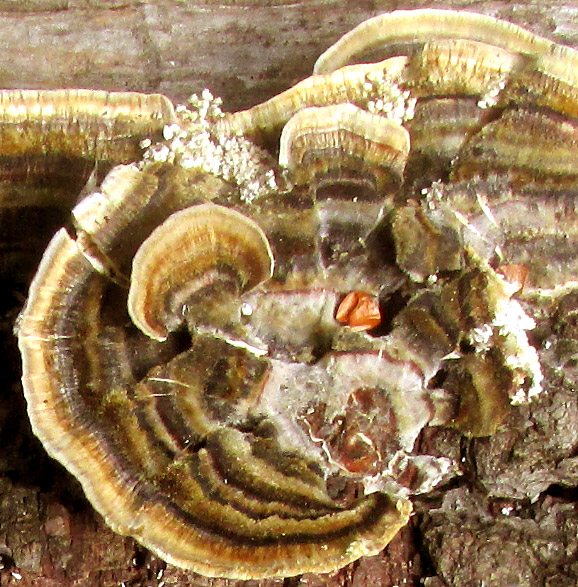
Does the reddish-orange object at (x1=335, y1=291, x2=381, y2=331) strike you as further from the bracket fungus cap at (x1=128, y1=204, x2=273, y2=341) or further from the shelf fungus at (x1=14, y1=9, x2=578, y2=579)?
the bracket fungus cap at (x1=128, y1=204, x2=273, y2=341)

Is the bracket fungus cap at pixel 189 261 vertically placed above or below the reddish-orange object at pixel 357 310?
above

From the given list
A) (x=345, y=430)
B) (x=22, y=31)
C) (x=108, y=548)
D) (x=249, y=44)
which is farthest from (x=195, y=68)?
(x=108, y=548)

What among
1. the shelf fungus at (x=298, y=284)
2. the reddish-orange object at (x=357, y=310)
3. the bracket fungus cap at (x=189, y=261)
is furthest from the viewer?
the reddish-orange object at (x=357, y=310)

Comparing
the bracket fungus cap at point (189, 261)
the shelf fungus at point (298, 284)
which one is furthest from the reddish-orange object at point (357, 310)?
the bracket fungus cap at point (189, 261)

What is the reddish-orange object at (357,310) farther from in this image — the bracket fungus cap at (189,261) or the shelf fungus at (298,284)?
the bracket fungus cap at (189,261)

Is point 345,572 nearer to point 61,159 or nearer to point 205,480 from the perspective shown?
point 205,480

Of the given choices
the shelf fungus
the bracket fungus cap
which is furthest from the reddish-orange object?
the bracket fungus cap

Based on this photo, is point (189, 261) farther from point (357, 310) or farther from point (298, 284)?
point (357, 310)

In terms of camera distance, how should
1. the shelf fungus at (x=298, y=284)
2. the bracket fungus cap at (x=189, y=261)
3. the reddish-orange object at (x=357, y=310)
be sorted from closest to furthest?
1. the bracket fungus cap at (x=189, y=261)
2. the shelf fungus at (x=298, y=284)
3. the reddish-orange object at (x=357, y=310)
